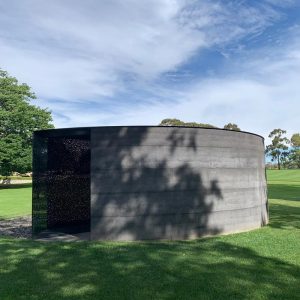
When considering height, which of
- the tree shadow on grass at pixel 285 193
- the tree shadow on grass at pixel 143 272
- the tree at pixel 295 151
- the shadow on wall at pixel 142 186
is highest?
the tree at pixel 295 151

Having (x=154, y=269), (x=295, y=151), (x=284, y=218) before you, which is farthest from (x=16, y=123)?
(x=295, y=151)

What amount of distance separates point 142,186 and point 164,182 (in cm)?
57

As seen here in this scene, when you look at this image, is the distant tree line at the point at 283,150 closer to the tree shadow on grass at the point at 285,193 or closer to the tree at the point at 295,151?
the tree at the point at 295,151

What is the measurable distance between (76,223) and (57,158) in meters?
2.53

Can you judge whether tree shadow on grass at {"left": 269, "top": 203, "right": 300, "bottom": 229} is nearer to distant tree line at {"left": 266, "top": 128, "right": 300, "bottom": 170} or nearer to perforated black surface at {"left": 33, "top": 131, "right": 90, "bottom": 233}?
perforated black surface at {"left": 33, "top": 131, "right": 90, "bottom": 233}

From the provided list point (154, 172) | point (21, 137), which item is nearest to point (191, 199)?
point (154, 172)

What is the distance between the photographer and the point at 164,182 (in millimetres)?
9250

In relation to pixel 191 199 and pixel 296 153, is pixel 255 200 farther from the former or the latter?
pixel 296 153

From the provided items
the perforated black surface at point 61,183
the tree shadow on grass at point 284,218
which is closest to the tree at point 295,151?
the tree shadow on grass at point 284,218

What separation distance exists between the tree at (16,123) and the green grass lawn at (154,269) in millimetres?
29244

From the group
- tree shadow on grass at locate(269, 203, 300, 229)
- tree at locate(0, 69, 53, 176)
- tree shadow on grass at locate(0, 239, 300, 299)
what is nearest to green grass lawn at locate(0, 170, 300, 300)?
tree shadow on grass at locate(0, 239, 300, 299)

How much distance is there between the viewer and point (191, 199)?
30.9ft

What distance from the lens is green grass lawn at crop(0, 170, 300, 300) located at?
535 cm

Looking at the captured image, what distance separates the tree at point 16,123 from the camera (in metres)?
36.5
